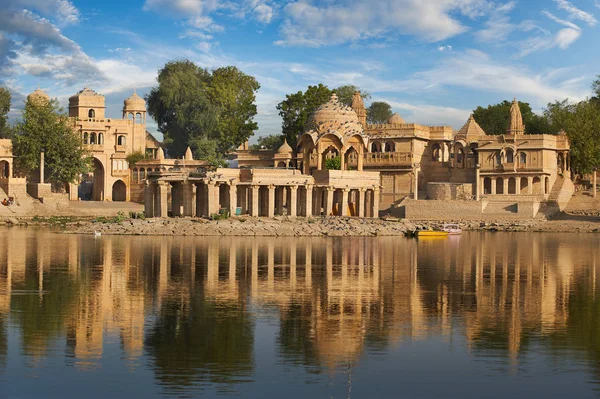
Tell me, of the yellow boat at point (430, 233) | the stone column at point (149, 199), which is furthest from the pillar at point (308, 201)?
the stone column at point (149, 199)

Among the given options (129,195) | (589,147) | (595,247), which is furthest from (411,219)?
(129,195)

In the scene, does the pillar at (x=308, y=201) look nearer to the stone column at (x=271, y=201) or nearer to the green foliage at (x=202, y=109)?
the stone column at (x=271, y=201)

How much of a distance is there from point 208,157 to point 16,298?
6231cm

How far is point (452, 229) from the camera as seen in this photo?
71.8 m

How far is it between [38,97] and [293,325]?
230ft

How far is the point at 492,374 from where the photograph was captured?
22.9m

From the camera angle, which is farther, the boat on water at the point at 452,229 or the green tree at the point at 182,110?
the green tree at the point at 182,110

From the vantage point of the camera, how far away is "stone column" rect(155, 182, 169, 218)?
71.9 m

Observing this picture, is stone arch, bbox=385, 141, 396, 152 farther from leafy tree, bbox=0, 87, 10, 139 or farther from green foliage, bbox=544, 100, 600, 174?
leafy tree, bbox=0, 87, 10, 139

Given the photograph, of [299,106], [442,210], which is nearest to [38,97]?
[299,106]

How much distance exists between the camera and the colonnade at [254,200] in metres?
72.3

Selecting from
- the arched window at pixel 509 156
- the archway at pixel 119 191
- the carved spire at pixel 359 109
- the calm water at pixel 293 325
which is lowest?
the calm water at pixel 293 325

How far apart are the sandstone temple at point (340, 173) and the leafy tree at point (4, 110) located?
21.2ft

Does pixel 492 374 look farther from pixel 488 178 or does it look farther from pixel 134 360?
pixel 488 178
